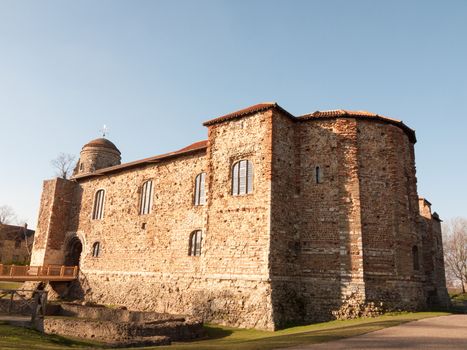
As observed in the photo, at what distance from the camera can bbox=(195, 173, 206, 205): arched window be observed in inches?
772

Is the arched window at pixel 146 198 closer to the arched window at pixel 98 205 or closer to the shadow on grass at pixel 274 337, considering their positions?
the arched window at pixel 98 205

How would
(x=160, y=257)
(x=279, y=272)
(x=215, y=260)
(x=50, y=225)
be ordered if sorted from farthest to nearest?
(x=50, y=225), (x=160, y=257), (x=215, y=260), (x=279, y=272)

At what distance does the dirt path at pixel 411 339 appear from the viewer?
26.1ft

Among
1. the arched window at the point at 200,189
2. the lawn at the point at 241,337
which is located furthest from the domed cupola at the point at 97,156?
the lawn at the point at 241,337

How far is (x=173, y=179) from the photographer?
69.7ft

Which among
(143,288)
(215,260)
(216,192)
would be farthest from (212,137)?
(143,288)

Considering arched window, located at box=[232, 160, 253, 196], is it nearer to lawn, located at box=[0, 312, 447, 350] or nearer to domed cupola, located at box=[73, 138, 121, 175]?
lawn, located at box=[0, 312, 447, 350]

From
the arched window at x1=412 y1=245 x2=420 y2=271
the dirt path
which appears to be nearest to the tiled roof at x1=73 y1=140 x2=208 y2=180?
the arched window at x1=412 y1=245 x2=420 y2=271

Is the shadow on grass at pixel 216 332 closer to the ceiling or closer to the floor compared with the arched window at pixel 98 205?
closer to the floor

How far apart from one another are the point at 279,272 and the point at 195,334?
13.3 feet

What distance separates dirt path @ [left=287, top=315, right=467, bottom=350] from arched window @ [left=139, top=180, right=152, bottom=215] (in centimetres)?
1517

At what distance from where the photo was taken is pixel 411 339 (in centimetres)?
887

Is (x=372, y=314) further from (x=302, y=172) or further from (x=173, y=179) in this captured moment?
(x=173, y=179)

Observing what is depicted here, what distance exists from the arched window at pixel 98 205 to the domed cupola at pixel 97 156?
11.7m
